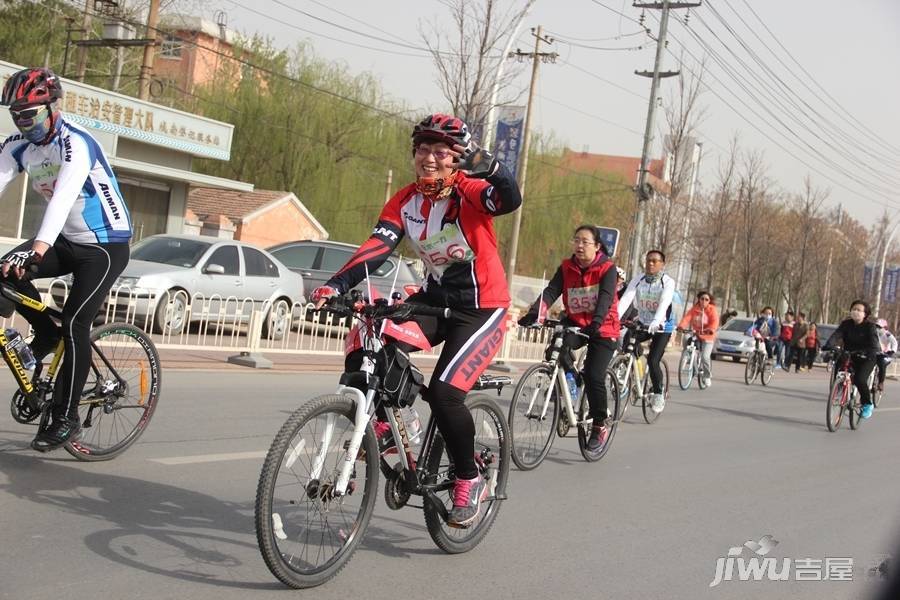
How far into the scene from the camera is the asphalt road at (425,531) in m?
4.54

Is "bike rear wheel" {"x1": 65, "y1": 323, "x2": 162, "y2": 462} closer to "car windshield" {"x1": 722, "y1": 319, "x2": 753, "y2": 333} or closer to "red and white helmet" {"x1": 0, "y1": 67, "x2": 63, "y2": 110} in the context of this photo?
"red and white helmet" {"x1": 0, "y1": 67, "x2": 63, "y2": 110}

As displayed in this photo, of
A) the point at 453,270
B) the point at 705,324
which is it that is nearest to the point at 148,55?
the point at 705,324

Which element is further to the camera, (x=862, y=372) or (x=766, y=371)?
(x=766, y=371)

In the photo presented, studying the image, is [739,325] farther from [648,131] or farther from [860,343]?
[860,343]

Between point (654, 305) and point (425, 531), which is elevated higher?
point (654, 305)

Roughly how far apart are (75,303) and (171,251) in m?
11.2

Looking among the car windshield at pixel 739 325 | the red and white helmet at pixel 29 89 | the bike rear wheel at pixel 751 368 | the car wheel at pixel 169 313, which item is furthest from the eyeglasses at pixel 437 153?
the car windshield at pixel 739 325

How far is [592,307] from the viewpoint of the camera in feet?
28.2

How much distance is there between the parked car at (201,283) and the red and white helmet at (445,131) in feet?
32.5

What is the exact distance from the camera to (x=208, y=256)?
16.8m

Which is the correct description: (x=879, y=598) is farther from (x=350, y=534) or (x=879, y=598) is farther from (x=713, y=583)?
(x=350, y=534)

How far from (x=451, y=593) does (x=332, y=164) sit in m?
39.4

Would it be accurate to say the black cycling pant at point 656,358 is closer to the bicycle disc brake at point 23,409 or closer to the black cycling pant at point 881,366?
the black cycling pant at point 881,366

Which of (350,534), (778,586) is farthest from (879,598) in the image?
(350,534)
